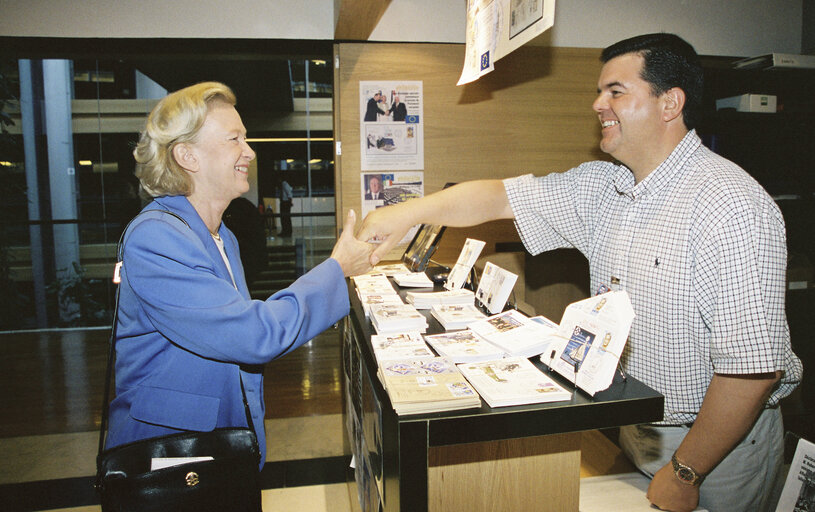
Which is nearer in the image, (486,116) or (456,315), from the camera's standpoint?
(456,315)

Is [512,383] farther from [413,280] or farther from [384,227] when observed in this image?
[413,280]

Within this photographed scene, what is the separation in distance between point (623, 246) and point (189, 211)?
1351mm

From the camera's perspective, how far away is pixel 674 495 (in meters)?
1.31

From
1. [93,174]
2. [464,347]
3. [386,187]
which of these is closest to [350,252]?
[464,347]

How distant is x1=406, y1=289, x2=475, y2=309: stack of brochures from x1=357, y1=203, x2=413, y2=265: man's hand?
236 mm

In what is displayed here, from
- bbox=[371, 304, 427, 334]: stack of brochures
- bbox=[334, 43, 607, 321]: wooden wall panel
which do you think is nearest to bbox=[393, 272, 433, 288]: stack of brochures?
bbox=[371, 304, 427, 334]: stack of brochures

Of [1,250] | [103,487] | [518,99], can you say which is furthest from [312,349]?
[103,487]

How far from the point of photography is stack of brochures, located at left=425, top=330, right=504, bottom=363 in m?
1.35

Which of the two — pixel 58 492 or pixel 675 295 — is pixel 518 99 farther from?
pixel 58 492

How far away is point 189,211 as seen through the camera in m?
1.52

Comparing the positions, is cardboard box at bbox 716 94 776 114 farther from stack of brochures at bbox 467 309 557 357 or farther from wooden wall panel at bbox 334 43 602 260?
stack of brochures at bbox 467 309 557 357

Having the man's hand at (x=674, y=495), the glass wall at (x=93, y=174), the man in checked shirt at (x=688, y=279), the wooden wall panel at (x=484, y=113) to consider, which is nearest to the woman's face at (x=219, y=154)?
the man in checked shirt at (x=688, y=279)

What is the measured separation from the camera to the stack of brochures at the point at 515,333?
1.38 m

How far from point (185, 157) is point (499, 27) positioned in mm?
1222
